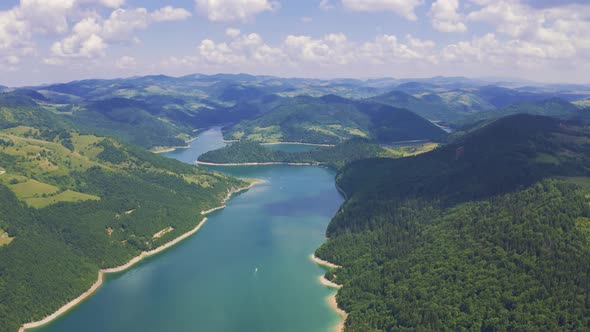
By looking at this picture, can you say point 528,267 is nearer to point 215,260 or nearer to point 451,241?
point 451,241

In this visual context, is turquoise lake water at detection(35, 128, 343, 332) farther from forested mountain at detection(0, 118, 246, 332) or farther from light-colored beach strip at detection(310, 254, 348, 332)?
forested mountain at detection(0, 118, 246, 332)

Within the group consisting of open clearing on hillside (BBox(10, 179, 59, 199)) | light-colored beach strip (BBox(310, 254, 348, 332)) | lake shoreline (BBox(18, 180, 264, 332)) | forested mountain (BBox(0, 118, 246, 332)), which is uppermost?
open clearing on hillside (BBox(10, 179, 59, 199))

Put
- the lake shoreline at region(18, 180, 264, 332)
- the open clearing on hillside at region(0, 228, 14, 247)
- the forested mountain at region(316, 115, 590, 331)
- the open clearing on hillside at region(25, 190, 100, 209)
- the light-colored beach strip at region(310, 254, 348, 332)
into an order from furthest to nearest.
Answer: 1. the open clearing on hillside at region(25, 190, 100, 209)
2. the open clearing on hillside at region(0, 228, 14, 247)
3. the lake shoreline at region(18, 180, 264, 332)
4. the light-colored beach strip at region(310, 254, 348, 332)
5. the forested mountain at region(316, 115, 590, 331)

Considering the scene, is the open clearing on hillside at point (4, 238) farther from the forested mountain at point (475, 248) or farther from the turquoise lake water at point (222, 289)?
the forested mountain at point (475, 248)

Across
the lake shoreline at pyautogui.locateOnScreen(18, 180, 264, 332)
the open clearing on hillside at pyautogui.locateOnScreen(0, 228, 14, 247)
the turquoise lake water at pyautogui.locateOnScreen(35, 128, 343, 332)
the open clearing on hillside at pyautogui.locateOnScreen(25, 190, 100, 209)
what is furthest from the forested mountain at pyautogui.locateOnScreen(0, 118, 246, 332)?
the turquoise lake water at pyautogui.locateOnScreen(35, 128, 343, 332)

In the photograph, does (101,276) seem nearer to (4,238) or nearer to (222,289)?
(4,238)

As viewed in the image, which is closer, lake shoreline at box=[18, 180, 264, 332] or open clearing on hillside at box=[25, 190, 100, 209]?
lake shoreline at box=[18, 180, 264, 332]

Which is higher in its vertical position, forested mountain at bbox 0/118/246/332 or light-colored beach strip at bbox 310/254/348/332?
forested mountain at bbox 0/118/246/332

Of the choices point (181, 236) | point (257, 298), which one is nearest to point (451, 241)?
point (257, 298)

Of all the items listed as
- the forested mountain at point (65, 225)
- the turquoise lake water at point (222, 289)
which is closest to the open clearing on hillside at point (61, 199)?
the forested mountain at point (65, 225)
